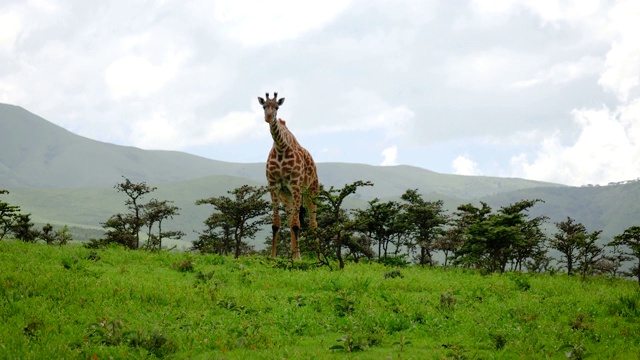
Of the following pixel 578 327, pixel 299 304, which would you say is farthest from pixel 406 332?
pixel 578 327

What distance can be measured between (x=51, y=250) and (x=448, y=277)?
14511 millimetres

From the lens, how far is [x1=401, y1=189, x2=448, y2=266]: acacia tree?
3316 centimetres

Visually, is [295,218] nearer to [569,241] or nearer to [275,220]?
[275,220]

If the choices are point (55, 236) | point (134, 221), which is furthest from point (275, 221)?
point (55, 236)

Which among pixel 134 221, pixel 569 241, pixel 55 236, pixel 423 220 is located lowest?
pixel 55 236

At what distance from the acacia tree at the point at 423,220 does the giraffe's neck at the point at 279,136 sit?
522 inches

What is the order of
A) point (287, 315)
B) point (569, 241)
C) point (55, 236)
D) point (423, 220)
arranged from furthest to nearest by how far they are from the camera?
point (55, 236) → point (423, 220) → point (569, 241) → point (287, 315)

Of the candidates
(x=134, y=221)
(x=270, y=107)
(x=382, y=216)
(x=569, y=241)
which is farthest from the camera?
(x=134, y=221)

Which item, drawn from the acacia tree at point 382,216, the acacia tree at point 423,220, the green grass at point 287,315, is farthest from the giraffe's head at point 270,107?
the acacia tree at point 423,220

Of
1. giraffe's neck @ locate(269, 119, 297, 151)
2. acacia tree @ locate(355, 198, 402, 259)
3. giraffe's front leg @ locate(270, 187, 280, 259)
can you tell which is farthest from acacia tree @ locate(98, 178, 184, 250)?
giraffe's neck @ locate(269, 119, 297, 151)

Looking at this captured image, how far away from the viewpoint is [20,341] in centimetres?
853

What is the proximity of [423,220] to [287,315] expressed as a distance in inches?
994

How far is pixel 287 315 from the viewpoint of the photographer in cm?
1096

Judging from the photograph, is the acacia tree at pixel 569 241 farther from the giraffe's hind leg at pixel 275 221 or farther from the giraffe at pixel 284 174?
the giraffe's hind leg at pixel 275 221
